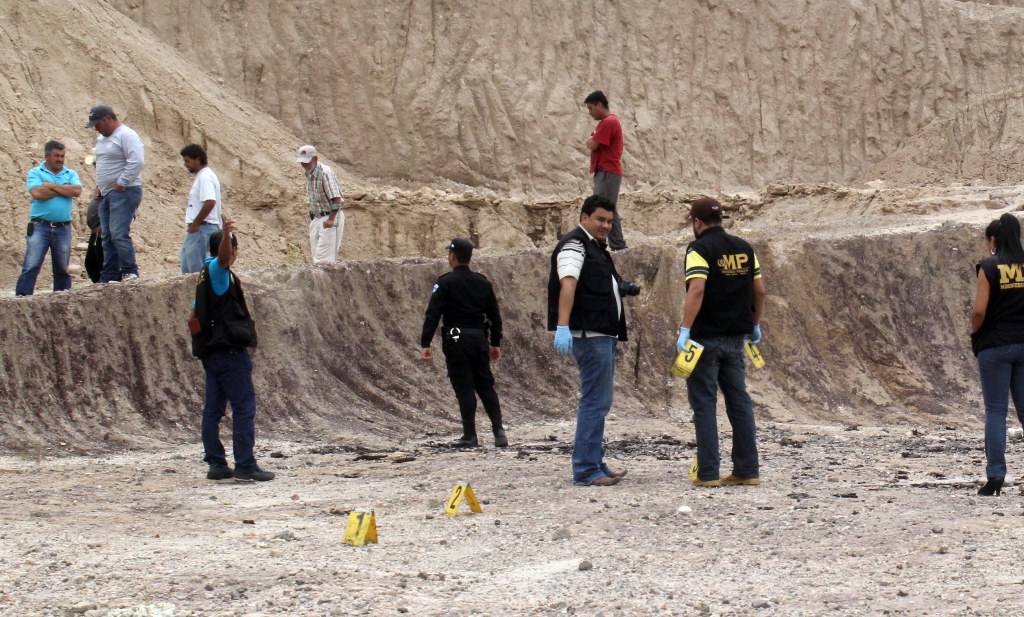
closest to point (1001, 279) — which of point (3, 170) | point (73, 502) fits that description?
point (73, 502)

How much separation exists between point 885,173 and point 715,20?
15.4 feet

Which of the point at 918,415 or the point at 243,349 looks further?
the point at 918,415

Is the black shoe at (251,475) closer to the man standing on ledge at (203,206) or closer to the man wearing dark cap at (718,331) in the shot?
the man wearing dark cap at (718,331)

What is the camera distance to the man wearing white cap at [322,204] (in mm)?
13594

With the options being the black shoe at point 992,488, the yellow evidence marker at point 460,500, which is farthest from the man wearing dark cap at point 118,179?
the black shoe at point 992,488

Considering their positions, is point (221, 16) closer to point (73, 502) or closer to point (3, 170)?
point (3, 170)

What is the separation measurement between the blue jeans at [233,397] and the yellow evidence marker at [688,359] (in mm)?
2943

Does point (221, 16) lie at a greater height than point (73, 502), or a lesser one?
greater

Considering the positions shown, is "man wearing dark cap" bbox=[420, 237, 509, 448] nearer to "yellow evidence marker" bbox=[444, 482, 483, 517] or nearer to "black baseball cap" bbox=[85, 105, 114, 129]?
"yellow evidence marker" bbox=[444, 482, 483, 517]

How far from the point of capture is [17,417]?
36.6 ft

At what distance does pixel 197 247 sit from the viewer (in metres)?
12.4

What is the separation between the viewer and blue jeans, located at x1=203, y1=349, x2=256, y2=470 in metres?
8.56

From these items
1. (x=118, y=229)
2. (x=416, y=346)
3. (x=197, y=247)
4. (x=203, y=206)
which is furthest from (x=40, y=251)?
(x=416, y=346)

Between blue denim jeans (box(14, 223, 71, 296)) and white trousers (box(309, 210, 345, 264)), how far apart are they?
269 cm
